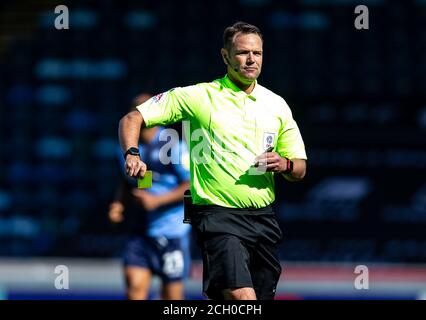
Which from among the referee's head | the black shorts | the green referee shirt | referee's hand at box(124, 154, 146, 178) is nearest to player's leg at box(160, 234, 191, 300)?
the black shorts

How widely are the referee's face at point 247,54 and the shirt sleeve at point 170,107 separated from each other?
0.28m

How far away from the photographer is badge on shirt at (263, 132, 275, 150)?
19.1 ft

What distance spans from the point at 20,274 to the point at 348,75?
496 centimetres

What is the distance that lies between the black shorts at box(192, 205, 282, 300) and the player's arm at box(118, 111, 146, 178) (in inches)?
20.6

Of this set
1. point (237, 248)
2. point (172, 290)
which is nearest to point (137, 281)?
point (172, 290)

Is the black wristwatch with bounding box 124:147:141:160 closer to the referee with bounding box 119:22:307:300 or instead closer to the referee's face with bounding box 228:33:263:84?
the referee with bounding box 119:22:307:300

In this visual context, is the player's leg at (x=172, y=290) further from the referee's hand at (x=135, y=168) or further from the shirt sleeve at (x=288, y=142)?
the referee's hand at (x=135, y=168)

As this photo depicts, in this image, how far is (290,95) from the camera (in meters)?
13.8

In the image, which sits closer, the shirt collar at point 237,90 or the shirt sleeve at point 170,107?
the shirt sleeve at point 170,107

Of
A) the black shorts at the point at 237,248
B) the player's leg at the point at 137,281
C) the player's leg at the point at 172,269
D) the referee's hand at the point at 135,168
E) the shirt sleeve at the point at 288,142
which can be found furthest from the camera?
the player's leg at the point at 172,269

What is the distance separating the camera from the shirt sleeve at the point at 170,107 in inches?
227

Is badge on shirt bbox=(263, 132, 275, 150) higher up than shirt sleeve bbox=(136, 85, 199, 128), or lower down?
lower down

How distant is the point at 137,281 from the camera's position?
8.57 metres

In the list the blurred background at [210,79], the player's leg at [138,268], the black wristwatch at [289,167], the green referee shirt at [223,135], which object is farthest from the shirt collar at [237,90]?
the blurred background at [210,79]
